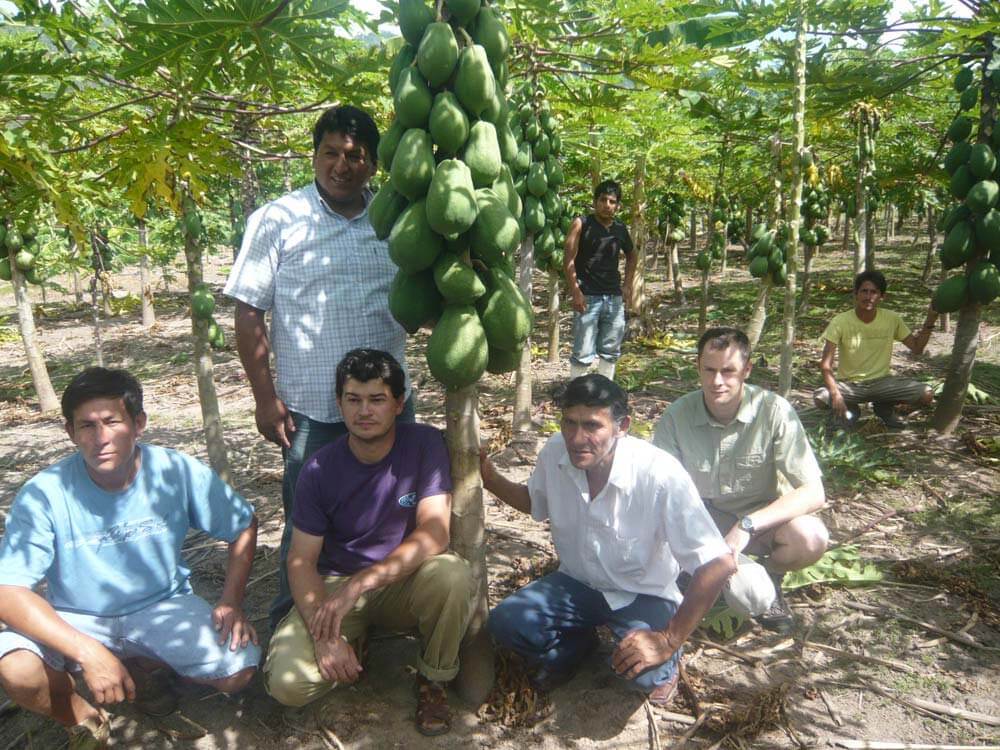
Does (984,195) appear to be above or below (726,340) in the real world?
above

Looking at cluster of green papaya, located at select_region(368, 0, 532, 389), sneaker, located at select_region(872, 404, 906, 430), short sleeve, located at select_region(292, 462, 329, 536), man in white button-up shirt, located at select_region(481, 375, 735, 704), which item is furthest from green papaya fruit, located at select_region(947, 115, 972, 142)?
short sleeve, located at select_region(292, 462, 329, 536)

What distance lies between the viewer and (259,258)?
2.59 metres

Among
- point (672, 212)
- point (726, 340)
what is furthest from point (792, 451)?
point (672, 212)

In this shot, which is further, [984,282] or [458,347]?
[984,282]

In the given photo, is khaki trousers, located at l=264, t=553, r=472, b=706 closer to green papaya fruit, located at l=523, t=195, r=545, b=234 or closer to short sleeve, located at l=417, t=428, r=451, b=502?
short sleeve, located at l=417, t=428, r=451, b=502

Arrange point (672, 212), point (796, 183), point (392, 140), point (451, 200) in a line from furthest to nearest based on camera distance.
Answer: point (672, 212) → point (796, 183) → point (392, 140) → point (451, 200)

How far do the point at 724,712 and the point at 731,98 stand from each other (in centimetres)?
381

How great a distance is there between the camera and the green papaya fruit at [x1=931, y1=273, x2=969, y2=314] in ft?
15.6

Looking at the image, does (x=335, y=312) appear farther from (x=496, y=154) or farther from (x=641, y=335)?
(x=641, y=335)

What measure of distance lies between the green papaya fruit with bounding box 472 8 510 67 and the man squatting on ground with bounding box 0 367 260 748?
167 cm

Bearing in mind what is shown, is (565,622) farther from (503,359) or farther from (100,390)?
(100,390)

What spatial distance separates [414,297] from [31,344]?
22.6 feet

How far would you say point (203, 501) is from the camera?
8.42 feet

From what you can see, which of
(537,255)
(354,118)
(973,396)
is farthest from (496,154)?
(973,396)
